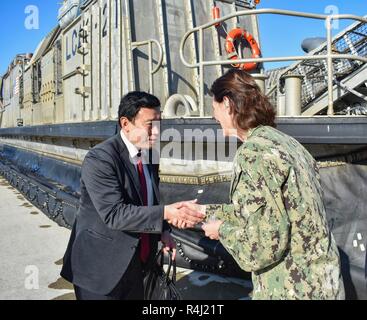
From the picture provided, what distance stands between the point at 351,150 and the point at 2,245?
3712 millimetres

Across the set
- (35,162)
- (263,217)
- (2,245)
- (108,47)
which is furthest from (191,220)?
(35,162)

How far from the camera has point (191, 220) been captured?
1.70m

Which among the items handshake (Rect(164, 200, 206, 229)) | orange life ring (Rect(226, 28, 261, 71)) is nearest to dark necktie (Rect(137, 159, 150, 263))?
handshake (Rect(164, 200, 206, 229))

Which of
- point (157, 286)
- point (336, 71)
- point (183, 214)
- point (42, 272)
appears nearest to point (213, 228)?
point (183, 214)

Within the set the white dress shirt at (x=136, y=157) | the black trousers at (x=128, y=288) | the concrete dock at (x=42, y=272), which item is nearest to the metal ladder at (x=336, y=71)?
the concrete dock at (x=42, y=272)

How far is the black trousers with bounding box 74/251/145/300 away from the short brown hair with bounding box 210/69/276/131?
0.86 m

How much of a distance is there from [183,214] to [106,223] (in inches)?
13.7

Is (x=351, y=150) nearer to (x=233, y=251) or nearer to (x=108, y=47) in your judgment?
(x=233, y=251)

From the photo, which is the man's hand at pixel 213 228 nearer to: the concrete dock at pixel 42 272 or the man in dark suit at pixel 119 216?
the man in dark suit at pixel 119 216

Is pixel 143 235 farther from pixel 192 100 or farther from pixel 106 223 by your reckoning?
pixel 192 100

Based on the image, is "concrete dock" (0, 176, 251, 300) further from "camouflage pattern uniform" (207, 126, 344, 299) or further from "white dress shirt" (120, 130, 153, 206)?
"camouflage pattern uniform" (207, 126, 344, 299)

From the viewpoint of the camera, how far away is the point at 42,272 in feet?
10.9

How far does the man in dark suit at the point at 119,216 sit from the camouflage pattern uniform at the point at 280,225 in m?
0.43

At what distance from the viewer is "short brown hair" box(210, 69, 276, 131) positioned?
1424 millimetres
